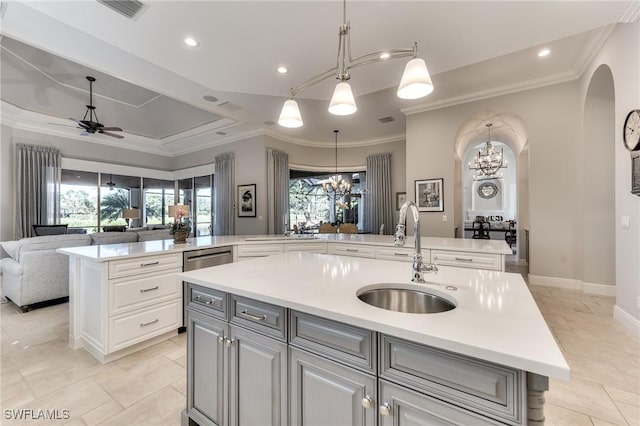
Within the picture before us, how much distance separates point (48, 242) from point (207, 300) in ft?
11.9

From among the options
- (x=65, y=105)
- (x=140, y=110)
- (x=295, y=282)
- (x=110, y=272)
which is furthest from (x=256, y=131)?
(x=295, y=282)

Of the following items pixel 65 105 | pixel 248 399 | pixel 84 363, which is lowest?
pixel 84 363

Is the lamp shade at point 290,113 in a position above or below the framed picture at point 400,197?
above

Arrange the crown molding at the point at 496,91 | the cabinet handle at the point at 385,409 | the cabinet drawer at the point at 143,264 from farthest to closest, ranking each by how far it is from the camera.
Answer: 1. the crown molding at the point at 496,91
2. the cabinet drawer at the point at 143,264
3. the cabinet handle at the point at 385,409

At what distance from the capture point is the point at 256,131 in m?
6.38

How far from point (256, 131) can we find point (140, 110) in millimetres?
2510

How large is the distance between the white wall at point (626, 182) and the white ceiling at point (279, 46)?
0.30m

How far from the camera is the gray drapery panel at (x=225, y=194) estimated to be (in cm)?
685

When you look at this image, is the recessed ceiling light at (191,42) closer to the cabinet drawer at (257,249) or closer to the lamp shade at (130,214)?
the cabinet drawer at (257,249)

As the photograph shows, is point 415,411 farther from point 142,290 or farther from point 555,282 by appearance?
point 555,282

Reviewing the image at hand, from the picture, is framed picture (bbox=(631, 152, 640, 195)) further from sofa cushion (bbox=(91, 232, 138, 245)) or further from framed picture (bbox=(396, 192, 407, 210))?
sofa cushion (bbox=(91, 232, 138, 245))

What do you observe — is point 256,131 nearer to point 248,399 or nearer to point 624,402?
point 248,399

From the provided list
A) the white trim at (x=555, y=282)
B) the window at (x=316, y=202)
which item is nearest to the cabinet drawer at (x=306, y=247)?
the white trim at (x=555, y=282)

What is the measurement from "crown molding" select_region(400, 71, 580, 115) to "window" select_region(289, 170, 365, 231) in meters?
3.03
